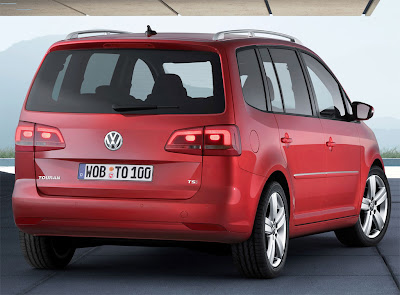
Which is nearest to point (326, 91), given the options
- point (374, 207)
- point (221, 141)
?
point (374, 207)

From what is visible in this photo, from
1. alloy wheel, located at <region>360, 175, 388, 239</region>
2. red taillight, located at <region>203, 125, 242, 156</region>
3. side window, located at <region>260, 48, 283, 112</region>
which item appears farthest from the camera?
alloy wheel, located at <region>360, 175, 388, 239</region>

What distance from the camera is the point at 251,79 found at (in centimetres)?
815

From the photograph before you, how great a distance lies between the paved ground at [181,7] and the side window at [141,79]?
16280 millimetres

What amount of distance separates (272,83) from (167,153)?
1.39 metres

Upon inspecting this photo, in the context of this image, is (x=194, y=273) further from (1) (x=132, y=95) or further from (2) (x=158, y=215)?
(1) (x=132, y=95)

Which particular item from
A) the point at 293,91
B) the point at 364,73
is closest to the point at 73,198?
the point at 293,91

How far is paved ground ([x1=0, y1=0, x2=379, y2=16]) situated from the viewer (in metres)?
25.9

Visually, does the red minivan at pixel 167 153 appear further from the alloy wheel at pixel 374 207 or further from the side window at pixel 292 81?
the alloy wheel at pixel 374 207

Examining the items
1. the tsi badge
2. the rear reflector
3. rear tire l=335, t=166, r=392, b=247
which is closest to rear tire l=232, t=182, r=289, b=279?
the tsi badge

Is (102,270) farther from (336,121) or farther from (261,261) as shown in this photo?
(336,121)

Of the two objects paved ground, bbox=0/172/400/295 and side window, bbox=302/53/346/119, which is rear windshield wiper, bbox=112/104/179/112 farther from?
side window, bbox=302/53/346/119

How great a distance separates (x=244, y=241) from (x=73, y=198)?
1.27 metres

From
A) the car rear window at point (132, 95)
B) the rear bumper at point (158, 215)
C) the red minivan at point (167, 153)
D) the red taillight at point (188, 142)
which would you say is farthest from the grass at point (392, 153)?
the red taillight at point (188, 142)

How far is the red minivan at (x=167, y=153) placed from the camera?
746cm
